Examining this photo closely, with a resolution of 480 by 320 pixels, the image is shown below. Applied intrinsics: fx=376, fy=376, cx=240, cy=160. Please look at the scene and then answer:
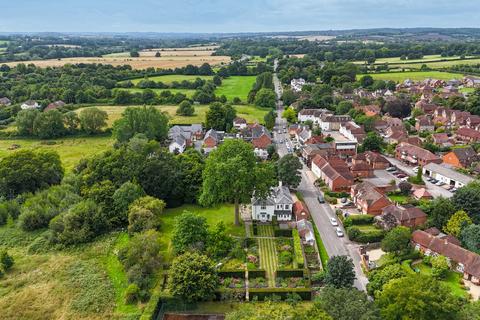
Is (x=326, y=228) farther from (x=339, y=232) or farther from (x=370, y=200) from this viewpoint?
(x=370, y=200)

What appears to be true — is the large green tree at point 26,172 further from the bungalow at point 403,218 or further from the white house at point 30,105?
the white house at point 30,105

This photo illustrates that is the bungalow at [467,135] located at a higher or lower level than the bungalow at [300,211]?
higher

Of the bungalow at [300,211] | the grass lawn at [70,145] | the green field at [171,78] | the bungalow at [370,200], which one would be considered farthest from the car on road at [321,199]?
the green field at [171,78]

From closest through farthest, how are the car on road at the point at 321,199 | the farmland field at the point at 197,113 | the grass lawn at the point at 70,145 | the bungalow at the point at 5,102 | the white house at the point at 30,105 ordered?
the car on road at the point at 321,199, the grass lawn at the point at 70,145, the farmland field at the point at 197,113, the white house at the point at 30,105, the bungalow at the point at 5,102

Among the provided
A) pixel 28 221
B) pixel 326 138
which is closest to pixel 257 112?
pixel 326 138

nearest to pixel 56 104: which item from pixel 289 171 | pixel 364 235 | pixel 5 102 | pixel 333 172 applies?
pixel 5 102

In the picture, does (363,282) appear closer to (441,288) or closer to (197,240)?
(441,288)
